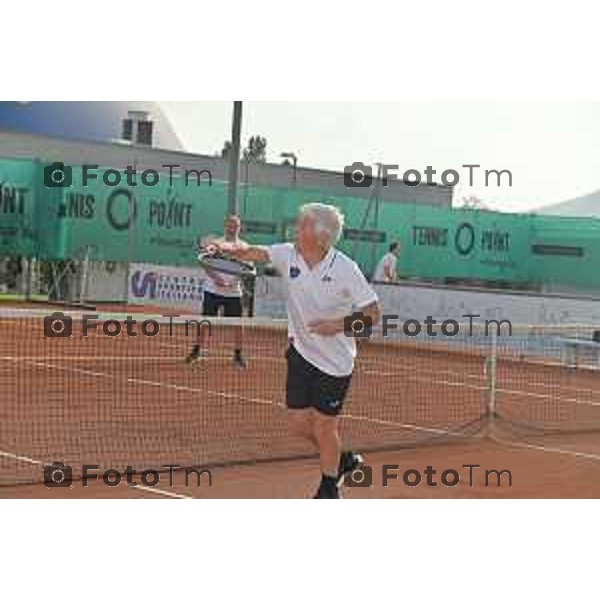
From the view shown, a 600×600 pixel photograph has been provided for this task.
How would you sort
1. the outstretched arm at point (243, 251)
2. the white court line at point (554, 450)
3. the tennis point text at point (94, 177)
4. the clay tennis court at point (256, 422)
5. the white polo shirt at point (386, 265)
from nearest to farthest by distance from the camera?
the outstretched arm at point (243, 251), the clay tennis court at point (256, 422), the white court line at point (554, 450), the white polo shirt at point (386, 265), the tennis point text at point (94, 177)

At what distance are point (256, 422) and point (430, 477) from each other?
7.37 ft

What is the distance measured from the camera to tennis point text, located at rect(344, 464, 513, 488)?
6.81 m

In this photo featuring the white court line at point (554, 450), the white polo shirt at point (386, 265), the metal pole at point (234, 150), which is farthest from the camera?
the white polo shirt at point (386, 265)

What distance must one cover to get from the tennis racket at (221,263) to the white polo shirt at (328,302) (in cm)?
41

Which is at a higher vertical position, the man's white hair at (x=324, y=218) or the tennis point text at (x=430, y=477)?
the man's white hair at (x=324, y=218)

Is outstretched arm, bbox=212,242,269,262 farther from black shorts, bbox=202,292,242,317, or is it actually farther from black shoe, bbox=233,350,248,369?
black shoe, bbox=233,350,248,369

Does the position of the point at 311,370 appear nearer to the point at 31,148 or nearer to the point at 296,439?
the point at 296,439

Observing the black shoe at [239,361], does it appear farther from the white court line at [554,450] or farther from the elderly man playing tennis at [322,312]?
the elderly man playing tennis at [322,312]

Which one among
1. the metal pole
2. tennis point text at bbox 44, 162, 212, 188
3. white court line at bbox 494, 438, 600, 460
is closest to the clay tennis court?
white court line at bbox 494, 438, 600, 460

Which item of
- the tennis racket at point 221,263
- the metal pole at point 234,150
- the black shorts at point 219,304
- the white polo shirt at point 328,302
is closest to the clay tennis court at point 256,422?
the black shorts at point 219,304

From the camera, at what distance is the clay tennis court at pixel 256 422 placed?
680cm

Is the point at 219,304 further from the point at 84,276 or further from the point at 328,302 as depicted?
the point at 84,276

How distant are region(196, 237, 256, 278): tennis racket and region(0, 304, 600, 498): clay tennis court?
1.14 metres

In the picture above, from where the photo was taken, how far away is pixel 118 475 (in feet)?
21.8
